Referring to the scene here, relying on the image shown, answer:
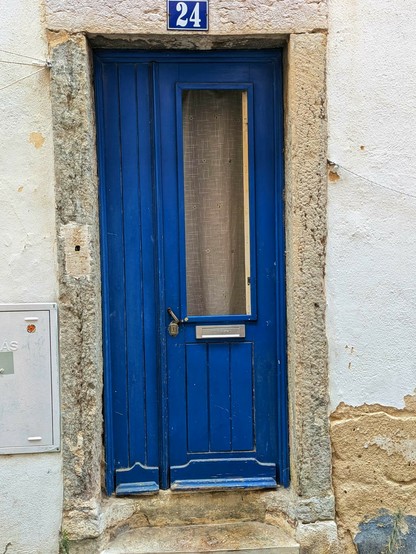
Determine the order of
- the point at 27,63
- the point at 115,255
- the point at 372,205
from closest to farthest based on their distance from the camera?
the point at 27,63 → the point at 372,205 → the point at 115,255

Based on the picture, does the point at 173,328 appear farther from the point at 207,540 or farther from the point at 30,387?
the point at 207,540

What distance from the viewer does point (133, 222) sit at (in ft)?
11.7

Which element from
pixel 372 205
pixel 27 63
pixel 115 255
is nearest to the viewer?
pixel 27 63

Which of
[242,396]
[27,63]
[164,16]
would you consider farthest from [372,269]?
[27,63]

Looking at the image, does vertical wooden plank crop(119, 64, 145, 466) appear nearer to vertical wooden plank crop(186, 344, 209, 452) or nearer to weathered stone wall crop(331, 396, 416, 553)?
vertical wooden plank crop(186, 344, 209, 452)

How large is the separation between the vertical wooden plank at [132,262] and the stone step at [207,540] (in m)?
0.39

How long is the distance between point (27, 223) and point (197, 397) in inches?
51.7

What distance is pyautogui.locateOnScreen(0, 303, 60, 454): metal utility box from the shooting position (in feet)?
11.0

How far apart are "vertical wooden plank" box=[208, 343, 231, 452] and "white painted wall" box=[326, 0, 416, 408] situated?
22.8 inches

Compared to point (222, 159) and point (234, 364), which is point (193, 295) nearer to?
point (234, 364)

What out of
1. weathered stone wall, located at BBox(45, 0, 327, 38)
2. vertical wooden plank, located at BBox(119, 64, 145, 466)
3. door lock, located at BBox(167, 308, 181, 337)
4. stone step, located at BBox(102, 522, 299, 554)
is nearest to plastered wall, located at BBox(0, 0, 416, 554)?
weathered stone wall, located at BBox(45, 0, 327, 38)

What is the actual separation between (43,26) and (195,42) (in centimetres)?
77

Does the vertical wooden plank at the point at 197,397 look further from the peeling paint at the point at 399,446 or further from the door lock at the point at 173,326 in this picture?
the peeling paint at the point at 399,446

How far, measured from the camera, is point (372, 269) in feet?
11.3
